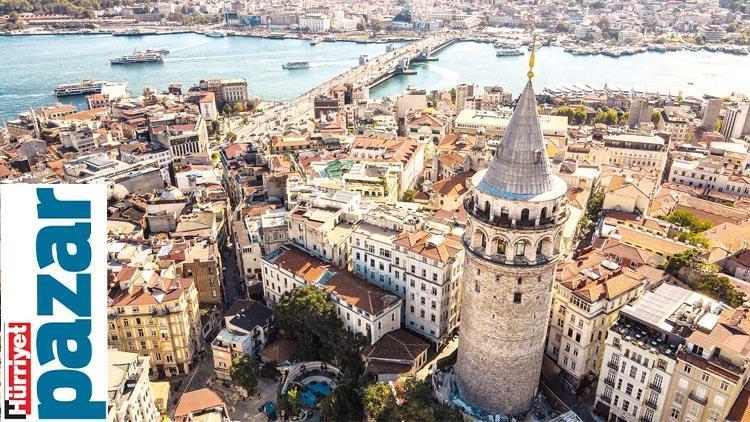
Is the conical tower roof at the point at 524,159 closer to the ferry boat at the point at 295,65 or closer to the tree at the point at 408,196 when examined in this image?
the tree at the point at 408,196

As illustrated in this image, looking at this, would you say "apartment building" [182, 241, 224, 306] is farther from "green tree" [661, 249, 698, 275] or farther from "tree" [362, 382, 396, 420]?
"green tree" [661, 249, 698, 275]

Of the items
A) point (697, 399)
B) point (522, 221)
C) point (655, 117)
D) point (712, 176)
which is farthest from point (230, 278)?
point (655, 117)

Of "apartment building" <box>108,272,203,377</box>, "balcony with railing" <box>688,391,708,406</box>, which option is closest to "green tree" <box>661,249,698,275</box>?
"balcony with railing" <box>688,391,708,406</box>

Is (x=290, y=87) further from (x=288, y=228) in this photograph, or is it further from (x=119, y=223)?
(x=288, y=228)

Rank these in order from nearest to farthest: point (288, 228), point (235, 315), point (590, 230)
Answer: point (235, 315), point (288, 228), point (590, 230)

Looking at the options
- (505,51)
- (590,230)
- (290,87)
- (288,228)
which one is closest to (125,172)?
(288,228)

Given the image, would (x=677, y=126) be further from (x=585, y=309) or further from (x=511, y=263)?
(x=511, y=263)
